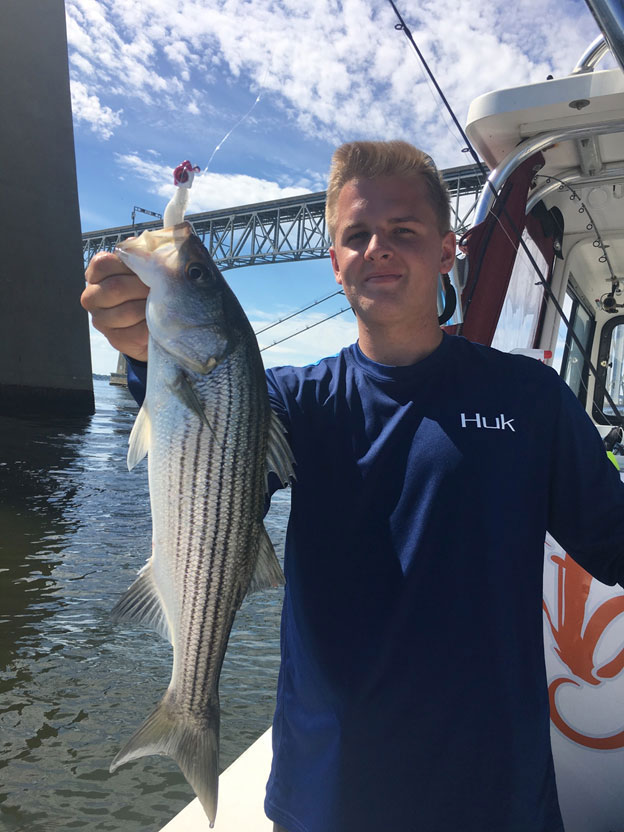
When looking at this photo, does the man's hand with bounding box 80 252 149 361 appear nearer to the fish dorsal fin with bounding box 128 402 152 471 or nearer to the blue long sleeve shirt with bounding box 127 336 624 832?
the fish dorsal fin with bounding box 128 402 152 471

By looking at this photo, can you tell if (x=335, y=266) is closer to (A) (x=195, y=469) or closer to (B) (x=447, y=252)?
(B) (x=447, y=252)

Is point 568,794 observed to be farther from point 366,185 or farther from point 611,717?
point 366,185

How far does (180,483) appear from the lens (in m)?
1.81

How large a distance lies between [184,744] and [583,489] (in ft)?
4.57

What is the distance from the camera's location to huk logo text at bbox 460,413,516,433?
1.90 metres

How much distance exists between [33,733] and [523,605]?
16.4 feet

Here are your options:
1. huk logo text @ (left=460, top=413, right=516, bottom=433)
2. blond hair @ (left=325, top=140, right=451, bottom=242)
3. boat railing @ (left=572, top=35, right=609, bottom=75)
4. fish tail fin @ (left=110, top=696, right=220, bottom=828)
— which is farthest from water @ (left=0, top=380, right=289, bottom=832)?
boat railing @ (left=572, top=35, right=609, bottom=75)

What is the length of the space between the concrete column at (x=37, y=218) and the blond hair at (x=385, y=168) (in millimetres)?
24453

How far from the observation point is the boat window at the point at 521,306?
4.69m

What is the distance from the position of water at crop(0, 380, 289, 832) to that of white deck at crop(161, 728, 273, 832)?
1808mm

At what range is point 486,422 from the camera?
1907 millimetres

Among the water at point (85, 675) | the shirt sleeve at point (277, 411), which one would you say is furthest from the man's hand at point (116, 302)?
the water at point (85, 675)

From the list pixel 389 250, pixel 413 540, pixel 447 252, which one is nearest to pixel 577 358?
pixel 447 252

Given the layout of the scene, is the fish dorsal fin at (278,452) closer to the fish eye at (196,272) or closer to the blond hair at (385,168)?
the fish eye at (196,272)
